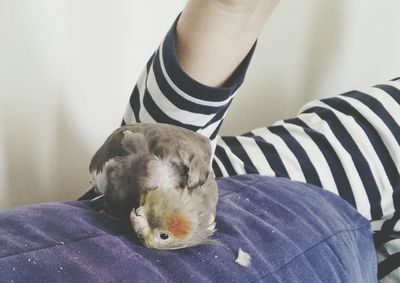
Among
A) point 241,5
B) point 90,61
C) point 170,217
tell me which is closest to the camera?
point 170,217

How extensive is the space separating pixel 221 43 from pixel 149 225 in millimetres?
234

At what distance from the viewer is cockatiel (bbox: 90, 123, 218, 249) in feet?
1.22

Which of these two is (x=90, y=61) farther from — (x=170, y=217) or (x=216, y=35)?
(x=170, y=217)

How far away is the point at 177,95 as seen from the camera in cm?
53

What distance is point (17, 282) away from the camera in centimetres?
34

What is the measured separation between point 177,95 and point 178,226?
0.20 meters

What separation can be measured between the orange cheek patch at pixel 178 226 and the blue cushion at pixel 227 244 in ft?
0.09

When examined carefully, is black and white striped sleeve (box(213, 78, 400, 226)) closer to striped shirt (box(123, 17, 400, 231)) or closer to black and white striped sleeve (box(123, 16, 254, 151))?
striped shirt (box(123, 17, 400, 231))

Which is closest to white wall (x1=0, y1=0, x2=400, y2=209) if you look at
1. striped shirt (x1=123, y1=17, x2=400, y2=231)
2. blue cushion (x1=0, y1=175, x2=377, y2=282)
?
striped shirt (x1=123, y1=17, x2=400, y2=231)

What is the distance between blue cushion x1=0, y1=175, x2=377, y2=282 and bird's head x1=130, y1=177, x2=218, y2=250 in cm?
2

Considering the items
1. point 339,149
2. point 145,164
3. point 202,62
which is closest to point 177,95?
point 202,62

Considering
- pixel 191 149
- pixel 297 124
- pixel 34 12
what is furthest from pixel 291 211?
pixel 34 12

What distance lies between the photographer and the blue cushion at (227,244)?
14.3 inches

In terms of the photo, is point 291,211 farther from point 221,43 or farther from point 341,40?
point 341,40
